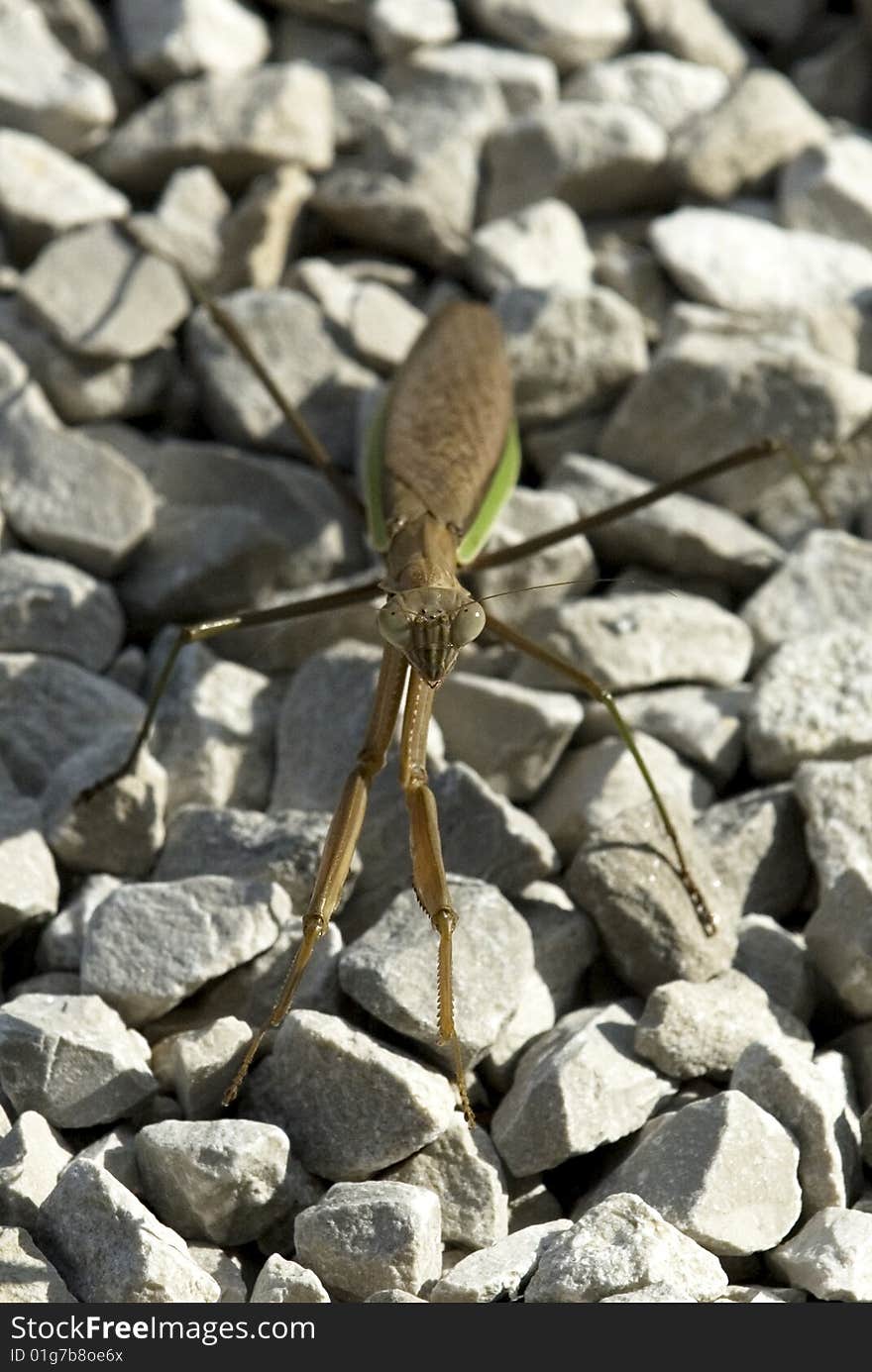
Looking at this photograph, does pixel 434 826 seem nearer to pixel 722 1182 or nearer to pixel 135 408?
pixel 722 1182

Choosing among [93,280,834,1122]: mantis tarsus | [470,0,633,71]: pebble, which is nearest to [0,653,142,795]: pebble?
[93,280,834,1122]: mantis tarsus

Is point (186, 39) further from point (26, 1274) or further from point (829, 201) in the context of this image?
point (26, 1274)

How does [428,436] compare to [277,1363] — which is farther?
[428,436]

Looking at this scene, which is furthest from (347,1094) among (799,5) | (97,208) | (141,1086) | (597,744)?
(799,5)

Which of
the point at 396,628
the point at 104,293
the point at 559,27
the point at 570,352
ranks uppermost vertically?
the point at 559,27

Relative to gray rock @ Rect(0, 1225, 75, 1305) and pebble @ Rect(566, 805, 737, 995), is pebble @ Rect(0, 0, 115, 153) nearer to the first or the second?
pebble @ Rect(566, 805, 737, 995)

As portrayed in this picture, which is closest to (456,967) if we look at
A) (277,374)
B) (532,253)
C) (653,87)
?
(277,374)
